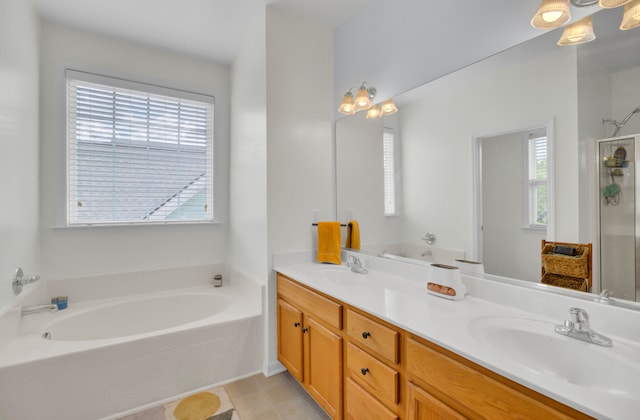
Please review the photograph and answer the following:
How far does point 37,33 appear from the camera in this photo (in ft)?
7.36

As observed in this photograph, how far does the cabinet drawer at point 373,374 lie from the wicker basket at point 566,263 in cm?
77

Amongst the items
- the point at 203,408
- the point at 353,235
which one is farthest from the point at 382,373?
the point at 203,408

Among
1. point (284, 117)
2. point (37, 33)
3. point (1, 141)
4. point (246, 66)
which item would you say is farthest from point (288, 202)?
point (37, 33)

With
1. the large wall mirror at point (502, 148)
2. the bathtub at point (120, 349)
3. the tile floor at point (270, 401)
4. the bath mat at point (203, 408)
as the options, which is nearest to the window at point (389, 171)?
the large wall mirror at point (502, 148)

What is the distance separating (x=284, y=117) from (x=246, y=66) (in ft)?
2.47

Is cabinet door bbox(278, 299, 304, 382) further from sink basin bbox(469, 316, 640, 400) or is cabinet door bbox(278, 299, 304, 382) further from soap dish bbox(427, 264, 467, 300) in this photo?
sink basin bbox(469, 316, 640, 400)

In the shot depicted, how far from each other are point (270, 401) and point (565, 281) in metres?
1.80

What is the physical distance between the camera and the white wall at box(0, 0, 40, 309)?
169cm

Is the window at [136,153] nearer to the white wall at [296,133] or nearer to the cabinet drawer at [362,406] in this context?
the white wall at [296,133]

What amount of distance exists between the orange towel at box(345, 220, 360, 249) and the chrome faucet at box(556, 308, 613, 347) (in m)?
1.41

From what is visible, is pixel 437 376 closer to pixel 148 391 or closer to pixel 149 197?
pixel 148 391

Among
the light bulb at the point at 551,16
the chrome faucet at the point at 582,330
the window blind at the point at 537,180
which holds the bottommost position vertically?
the chrome faucet at the point at 582,330

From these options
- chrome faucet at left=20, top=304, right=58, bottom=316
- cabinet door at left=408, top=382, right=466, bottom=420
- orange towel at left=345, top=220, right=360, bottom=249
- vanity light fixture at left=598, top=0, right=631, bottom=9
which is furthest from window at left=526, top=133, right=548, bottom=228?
chrome faucet at left=20, top=304, right=58, bottom=316

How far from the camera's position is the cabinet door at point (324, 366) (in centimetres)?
154
